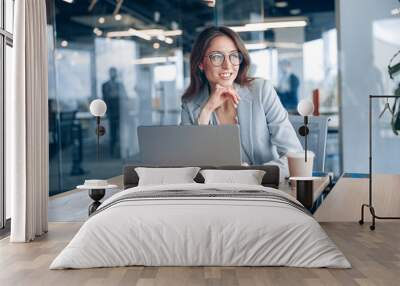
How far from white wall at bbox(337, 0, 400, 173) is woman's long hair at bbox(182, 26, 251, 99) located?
112 cm

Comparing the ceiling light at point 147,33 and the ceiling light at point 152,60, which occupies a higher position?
the ceiling light at point 147,33

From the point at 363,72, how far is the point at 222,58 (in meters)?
1.66

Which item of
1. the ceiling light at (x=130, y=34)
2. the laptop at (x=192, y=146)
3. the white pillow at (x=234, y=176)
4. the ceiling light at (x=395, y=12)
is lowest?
the white pillow at (x=234, y=176)

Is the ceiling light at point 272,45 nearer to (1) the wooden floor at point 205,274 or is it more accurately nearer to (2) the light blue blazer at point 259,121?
(2) the light blue blazer at point 259,121

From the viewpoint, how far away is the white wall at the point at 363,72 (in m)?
7.20

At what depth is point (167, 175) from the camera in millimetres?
6449

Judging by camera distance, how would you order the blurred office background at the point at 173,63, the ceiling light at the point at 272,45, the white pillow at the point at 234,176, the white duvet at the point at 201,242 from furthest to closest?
the ceiling light at the point at 272,45, the blurred office background at the point at 173,63, the white pillow at the point at 234,176, the white duvet at the point at 201,242

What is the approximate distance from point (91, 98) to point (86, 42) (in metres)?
0.68

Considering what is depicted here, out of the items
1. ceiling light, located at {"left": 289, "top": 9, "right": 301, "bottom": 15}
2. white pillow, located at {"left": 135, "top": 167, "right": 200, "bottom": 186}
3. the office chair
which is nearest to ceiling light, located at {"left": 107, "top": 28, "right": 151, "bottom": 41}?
ceiling light, located at {"left": 289, "top": 9, "right": 301, "bottom": 15}

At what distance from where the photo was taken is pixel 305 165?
719 centimetres

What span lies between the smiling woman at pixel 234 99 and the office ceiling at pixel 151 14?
0.19 metres

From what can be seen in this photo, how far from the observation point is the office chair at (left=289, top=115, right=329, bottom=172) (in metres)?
7.34

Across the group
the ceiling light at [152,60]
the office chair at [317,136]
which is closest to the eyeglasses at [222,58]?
the ceiling light at [152,60]

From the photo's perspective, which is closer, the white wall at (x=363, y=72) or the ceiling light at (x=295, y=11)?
the white wall at (x=363, y=72)
